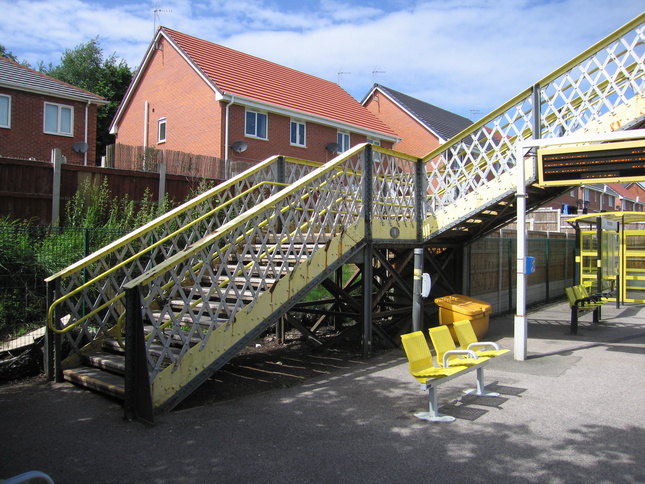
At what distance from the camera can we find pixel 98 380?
6.07 metres

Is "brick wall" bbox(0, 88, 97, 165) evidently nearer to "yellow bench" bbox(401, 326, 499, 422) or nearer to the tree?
the tree

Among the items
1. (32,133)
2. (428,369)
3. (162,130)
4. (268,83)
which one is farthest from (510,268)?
(32,133)

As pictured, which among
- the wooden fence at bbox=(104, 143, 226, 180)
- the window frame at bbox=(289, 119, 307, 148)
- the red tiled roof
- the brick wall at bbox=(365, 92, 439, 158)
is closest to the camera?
the wooden fence at bbox=(104, 143, 226, 180)

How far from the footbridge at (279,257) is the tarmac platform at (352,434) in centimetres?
53

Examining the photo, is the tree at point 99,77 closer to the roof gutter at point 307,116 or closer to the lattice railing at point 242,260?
the roof gutter at point 307,116

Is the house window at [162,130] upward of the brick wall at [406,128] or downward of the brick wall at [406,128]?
downward

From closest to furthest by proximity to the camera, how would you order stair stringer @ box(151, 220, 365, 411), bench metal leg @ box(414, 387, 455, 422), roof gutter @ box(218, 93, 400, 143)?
bench metal leg @ box(414, 387, 455, 422) → stair stringer @ box(151, 220, 365, 411) → roof gutter @ box(218, 93, 400, 143)

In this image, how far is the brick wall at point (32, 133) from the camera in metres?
20.6

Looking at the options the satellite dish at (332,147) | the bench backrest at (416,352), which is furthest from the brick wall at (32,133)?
the bench backrest at (416,352)

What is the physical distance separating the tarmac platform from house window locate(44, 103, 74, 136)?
18.5m

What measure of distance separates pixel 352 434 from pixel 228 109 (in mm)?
18010

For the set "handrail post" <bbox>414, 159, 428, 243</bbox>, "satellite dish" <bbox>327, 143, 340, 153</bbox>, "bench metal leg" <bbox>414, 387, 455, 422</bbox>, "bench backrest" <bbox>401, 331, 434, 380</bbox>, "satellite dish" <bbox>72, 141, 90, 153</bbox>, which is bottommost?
"bench metal leg" <bbox>414, 387, 455, 422</bbox>

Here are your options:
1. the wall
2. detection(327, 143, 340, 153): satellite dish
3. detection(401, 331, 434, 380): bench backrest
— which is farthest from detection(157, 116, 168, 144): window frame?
detection(401, 331, 434, 380): bench backrest

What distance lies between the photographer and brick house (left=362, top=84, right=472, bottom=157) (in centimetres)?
3338
